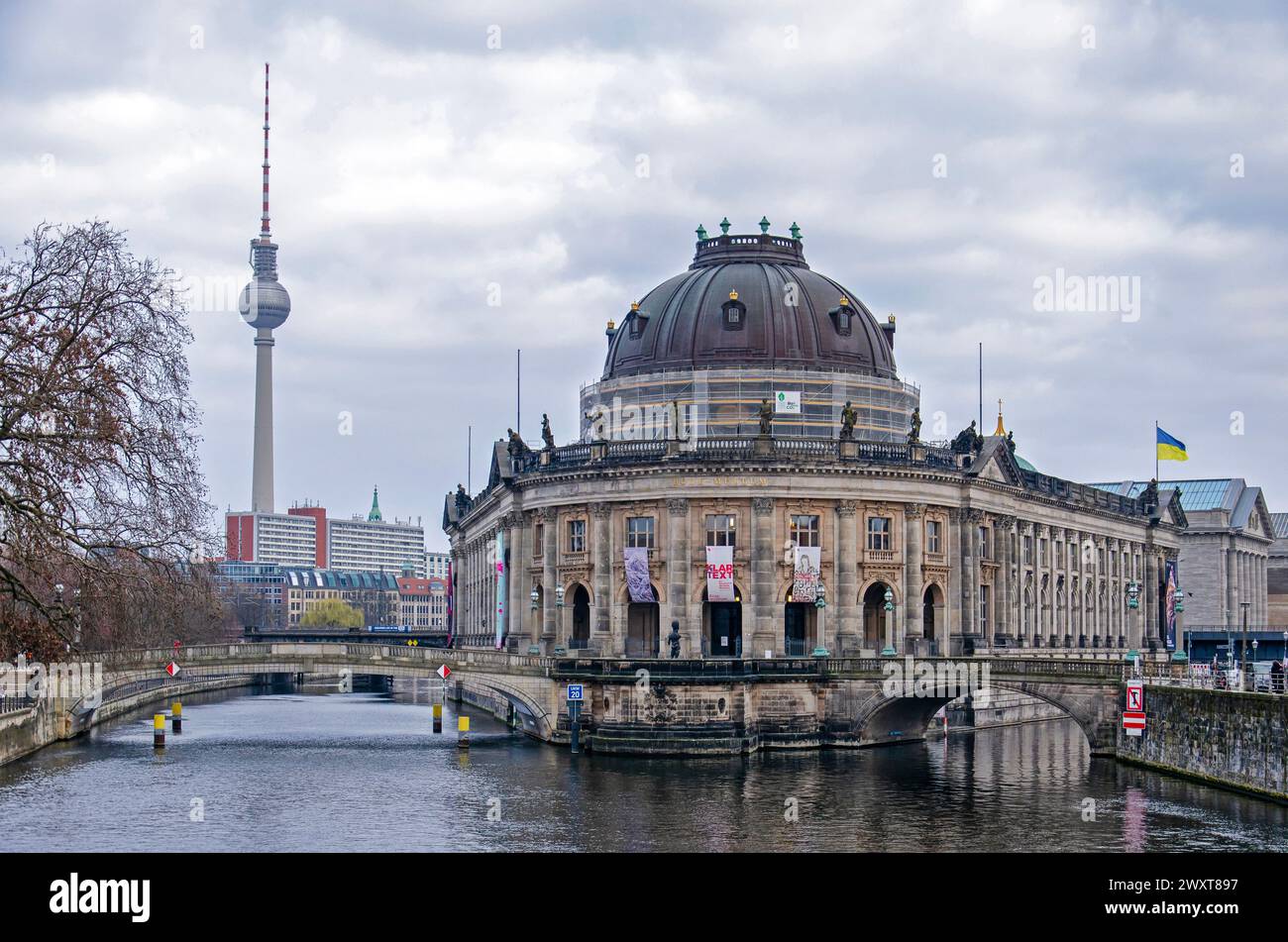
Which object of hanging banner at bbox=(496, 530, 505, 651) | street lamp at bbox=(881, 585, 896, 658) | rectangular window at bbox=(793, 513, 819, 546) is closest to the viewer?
street lamp at bbox=(881, 585, 896, 658)

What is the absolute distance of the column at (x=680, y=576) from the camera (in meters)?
99.8

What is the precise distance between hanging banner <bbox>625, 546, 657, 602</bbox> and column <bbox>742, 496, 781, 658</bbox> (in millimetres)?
6074

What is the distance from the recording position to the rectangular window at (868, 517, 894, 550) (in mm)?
102438

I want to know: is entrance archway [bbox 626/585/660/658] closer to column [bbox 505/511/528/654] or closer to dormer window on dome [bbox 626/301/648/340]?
column [bbox 505/511/528/654]

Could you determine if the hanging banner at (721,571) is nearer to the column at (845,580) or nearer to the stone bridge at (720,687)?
the column at (845,580)

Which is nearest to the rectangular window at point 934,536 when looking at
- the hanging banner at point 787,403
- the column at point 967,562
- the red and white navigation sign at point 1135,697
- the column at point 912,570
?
the column at point 967,562

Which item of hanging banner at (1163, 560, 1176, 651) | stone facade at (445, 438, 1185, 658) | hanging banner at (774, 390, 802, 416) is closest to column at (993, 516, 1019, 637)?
stone facade at (445, 438, 1185, 658)

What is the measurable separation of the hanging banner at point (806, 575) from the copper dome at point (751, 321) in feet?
61.1

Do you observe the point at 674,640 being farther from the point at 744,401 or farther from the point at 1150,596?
the point at 1150,596

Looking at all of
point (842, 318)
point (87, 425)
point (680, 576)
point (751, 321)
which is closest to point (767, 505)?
point (680, 576)

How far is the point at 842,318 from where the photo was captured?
117m
